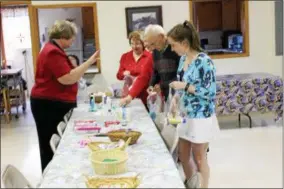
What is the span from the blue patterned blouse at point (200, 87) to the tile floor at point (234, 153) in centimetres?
106

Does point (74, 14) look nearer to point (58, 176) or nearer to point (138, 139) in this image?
point (138, 139)

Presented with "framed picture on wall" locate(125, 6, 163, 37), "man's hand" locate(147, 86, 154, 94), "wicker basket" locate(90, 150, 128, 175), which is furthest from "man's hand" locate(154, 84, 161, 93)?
"framed picture on wall" locate(125, 6, 163, 37)

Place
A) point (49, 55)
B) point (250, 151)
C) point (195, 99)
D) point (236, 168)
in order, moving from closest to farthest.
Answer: point (195, 99), point (49, 55), point (236, 168), point (250, 151)

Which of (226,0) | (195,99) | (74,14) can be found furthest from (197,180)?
(74,14)

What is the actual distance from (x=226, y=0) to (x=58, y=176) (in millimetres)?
5965

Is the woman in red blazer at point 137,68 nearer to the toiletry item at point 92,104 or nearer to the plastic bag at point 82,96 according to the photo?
the toiletry item at point 92,104

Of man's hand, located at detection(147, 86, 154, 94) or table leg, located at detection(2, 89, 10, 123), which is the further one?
table leg, located at detection(2, 89, 10, 123)

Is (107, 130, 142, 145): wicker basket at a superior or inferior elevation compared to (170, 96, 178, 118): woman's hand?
inferior

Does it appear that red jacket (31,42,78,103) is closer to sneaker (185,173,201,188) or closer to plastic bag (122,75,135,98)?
plastic bag (122,75,135,98)

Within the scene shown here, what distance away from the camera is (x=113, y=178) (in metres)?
1.94

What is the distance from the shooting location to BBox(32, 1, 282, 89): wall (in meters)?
6.24

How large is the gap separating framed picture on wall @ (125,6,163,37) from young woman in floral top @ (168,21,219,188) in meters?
3.34

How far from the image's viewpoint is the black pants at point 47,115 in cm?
332

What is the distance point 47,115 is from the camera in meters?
3.35
